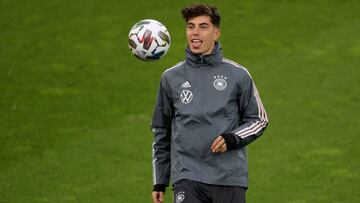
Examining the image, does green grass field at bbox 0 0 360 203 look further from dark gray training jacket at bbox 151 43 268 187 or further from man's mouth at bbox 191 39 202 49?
man's mouth at bbox 191 39 202 49

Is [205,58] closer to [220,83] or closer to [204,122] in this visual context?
[220,83]

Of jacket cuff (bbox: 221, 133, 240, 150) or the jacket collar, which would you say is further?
the jacket collar

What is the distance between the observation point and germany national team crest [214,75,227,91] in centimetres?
759

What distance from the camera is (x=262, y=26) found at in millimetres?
20109

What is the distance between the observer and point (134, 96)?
56.1 ft

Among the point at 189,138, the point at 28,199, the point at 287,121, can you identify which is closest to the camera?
the point at 189,138

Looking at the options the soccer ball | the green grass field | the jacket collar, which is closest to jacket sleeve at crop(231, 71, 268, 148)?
the jacket collar

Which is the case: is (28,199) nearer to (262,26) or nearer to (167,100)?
(167,100)

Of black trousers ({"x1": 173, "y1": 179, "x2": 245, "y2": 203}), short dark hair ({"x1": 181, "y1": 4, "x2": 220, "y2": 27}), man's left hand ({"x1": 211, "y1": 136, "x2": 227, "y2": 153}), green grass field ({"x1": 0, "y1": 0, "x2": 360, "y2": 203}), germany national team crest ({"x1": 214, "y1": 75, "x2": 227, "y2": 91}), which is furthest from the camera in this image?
green grass field ({"x1": 0, "y1": 0, "x2": 360, "y2": 203})

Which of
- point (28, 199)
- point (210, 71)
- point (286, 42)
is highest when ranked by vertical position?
point (210, 71)

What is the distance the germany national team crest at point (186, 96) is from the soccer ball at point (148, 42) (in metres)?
3.30

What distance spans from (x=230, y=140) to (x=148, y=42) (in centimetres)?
388

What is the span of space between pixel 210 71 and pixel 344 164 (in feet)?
22.4

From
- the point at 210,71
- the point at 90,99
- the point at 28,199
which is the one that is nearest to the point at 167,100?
the point at 210,71
